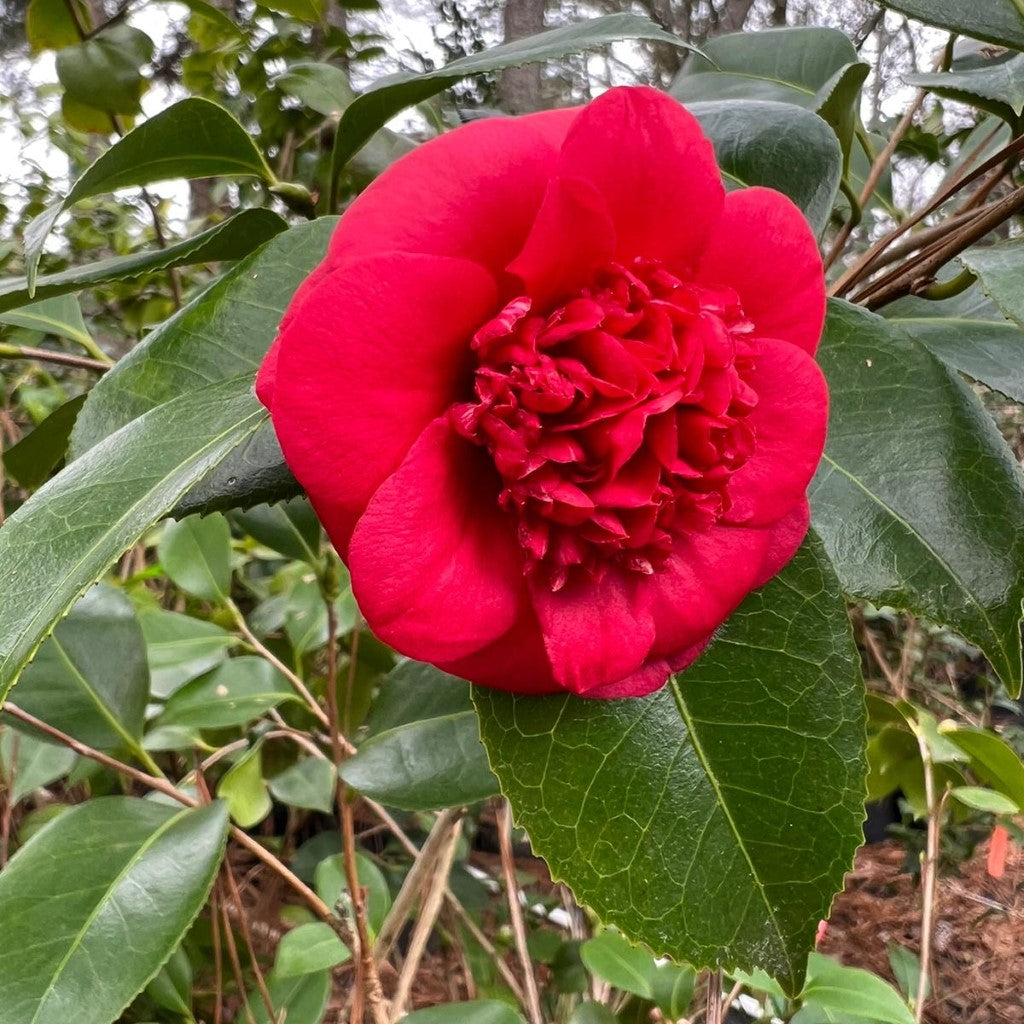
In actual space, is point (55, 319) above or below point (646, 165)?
below

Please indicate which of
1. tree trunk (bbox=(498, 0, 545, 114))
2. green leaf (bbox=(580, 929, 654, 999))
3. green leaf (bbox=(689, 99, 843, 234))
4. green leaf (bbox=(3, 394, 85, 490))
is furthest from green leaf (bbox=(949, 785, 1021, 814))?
tree trunk (bbox=(498, 0, 545, 114))

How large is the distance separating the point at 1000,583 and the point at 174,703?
2.50ft

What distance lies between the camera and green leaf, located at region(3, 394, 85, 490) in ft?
2.38

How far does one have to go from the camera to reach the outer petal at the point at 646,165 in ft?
1.11

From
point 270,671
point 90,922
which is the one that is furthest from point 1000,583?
point 270,671

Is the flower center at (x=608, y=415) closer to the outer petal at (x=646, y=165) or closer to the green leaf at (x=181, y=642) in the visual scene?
the outer petal at (x=646, y=165)

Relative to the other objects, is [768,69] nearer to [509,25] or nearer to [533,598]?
[533,598]

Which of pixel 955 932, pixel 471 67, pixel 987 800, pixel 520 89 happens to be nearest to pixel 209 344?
pixel 471 67

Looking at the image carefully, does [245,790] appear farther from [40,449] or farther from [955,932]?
[955,932]

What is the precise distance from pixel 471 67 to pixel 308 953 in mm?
816

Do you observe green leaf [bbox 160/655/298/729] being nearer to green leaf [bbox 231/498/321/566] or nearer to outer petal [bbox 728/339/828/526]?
green leaf [bbox 231/498/321/566]

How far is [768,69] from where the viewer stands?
75 cm

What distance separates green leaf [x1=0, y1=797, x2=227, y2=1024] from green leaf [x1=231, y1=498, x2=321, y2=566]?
0.89 feet

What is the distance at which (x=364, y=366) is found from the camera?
0.31m
